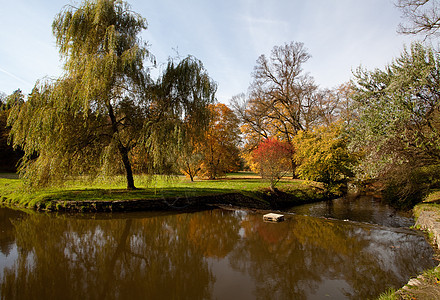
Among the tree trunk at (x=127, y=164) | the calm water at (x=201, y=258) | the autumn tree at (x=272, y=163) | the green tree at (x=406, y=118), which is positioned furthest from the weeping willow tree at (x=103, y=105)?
the green tree at (x=406, y=118)

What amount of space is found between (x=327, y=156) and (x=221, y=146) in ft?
34.7

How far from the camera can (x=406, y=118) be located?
26.8ft

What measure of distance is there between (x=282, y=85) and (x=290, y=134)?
5.78m

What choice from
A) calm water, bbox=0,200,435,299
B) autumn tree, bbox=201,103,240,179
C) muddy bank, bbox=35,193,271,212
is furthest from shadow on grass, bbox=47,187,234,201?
autumn tree, bbox=201,103,240,179

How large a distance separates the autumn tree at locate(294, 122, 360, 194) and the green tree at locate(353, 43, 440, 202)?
23.6ft

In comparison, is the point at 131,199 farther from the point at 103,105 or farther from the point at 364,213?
the point at 364,213

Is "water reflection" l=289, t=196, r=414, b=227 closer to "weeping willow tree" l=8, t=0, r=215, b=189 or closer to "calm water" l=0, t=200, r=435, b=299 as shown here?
"calm water" l=0, t=200, r=435, b=299

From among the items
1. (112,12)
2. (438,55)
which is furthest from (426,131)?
(112,12)

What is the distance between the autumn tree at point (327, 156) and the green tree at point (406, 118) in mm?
7203

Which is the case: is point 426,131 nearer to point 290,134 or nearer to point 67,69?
point 67,69

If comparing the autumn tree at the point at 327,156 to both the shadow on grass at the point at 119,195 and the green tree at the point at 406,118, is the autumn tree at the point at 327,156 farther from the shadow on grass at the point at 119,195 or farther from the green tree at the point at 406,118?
the shadow on grass at the point at 119,195

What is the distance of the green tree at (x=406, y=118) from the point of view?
27.4ft

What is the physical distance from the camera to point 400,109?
8.55 meters

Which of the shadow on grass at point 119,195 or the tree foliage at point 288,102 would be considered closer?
the shadow on grass at point 119,195
